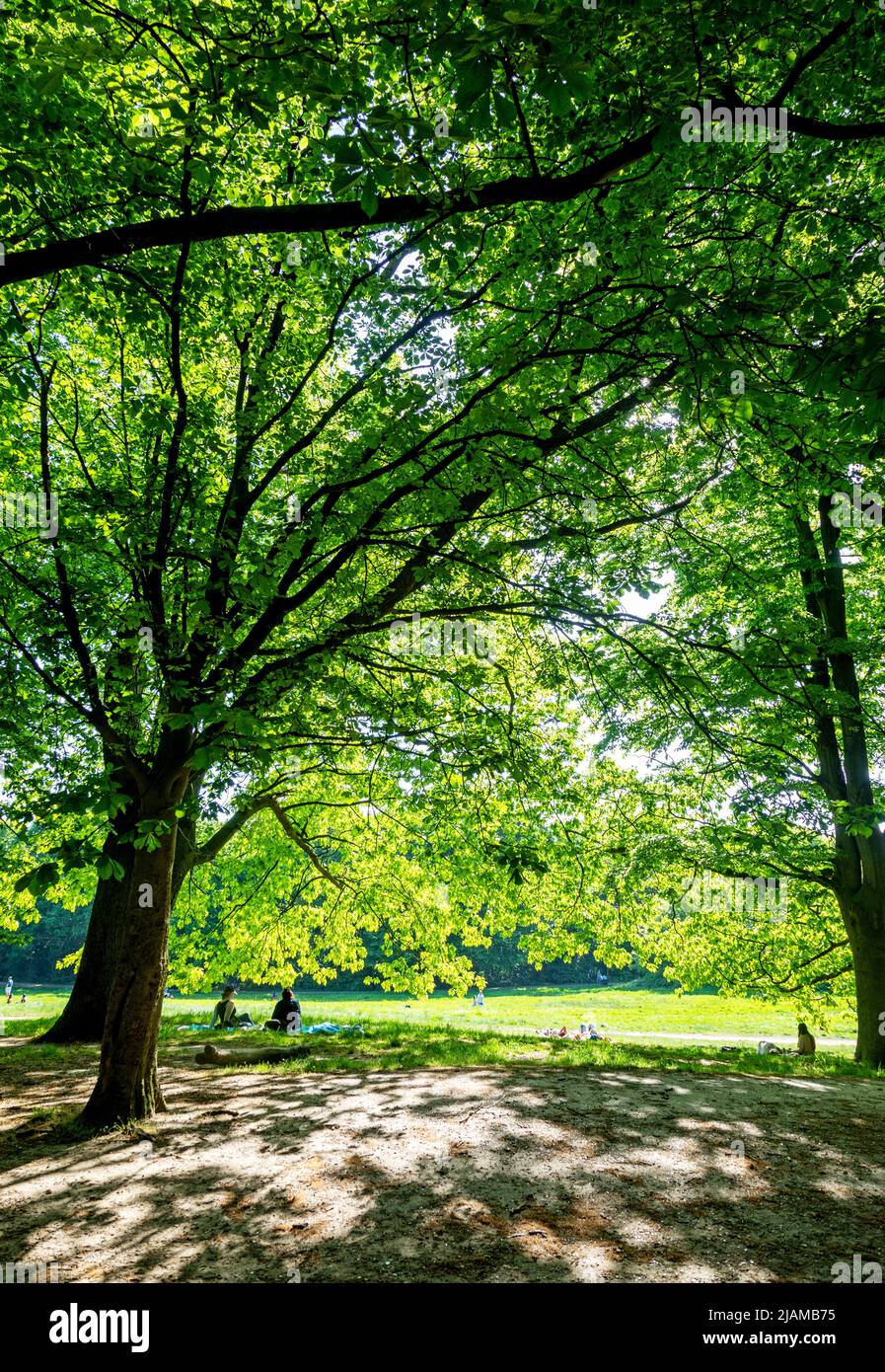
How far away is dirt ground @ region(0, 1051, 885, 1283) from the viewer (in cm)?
414

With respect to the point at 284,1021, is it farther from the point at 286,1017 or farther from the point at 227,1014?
the point at 227,1014

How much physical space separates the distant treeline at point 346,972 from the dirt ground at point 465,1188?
53985mm

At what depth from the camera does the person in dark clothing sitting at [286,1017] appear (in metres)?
15.0

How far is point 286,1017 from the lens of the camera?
15141 mm

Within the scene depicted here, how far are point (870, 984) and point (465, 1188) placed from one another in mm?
10694

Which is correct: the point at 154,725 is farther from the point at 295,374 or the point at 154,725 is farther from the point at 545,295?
the point at 545,295

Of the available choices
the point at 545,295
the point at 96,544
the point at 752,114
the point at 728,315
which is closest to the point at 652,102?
the point at 752,114

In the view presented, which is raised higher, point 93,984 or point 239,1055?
point 93,984

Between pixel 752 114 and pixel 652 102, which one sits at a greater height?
pixel 752 114

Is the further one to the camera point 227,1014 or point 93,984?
point 227,1014

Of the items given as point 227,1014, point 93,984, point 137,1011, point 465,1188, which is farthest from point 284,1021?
point 465,1188

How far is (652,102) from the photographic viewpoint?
3.85 metres

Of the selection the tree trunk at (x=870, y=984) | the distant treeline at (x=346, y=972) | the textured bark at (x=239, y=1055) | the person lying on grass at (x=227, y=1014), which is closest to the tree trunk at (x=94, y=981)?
the textured bark at (x=239, y=1055)

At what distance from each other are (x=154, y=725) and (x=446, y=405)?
475 centimetres
